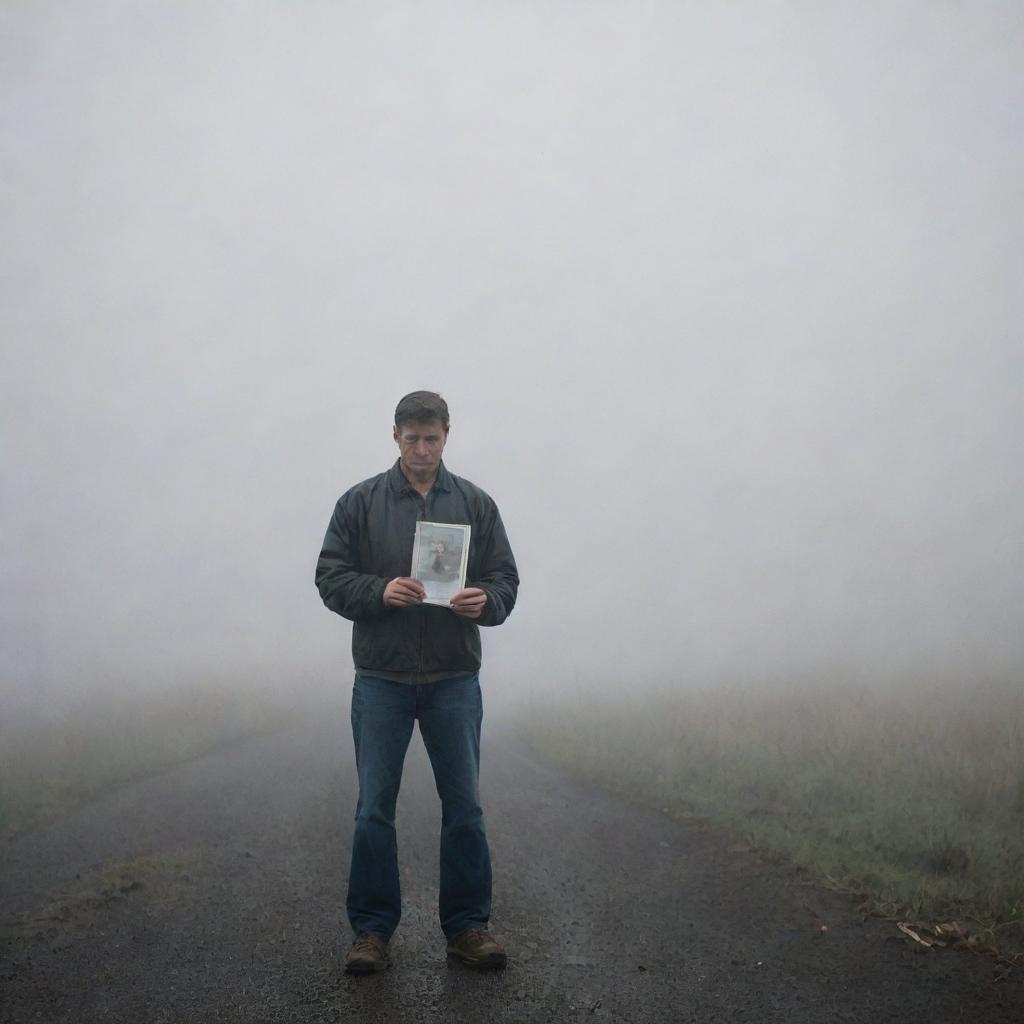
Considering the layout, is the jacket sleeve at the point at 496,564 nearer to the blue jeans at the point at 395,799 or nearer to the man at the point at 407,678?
the man at the point at 407,678

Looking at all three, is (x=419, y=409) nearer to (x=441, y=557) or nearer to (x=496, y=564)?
(x=441, y=557)

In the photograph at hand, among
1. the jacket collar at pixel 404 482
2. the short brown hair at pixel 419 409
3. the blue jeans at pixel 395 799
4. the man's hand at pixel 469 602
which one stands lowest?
the blue jeans at pixel 395 799

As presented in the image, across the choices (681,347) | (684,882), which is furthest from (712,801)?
(681,347)

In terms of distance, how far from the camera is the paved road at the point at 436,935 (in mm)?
3402

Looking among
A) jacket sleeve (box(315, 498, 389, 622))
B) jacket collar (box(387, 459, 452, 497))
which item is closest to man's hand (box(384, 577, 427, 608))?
jacket sleeve (box(315, 498, 389, 622))

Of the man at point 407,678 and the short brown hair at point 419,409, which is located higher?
the short brown hair at point 419,409

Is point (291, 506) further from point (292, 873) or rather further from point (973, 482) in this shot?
point (292, 873)

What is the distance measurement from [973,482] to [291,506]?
1937 inches

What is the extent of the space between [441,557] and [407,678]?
609 millimetres

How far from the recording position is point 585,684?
18.8m

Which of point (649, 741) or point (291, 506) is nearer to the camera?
point (649, 741)

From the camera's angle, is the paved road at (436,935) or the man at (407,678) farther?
the man at (407,678)

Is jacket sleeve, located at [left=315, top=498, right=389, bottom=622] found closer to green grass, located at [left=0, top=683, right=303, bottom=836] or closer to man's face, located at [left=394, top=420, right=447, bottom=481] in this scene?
man's face, located at [left=394, top=420, right=447, bottom=481]

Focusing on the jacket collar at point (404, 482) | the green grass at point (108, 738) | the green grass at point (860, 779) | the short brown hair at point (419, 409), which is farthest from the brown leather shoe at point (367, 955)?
the green grass at point (108, 738)
